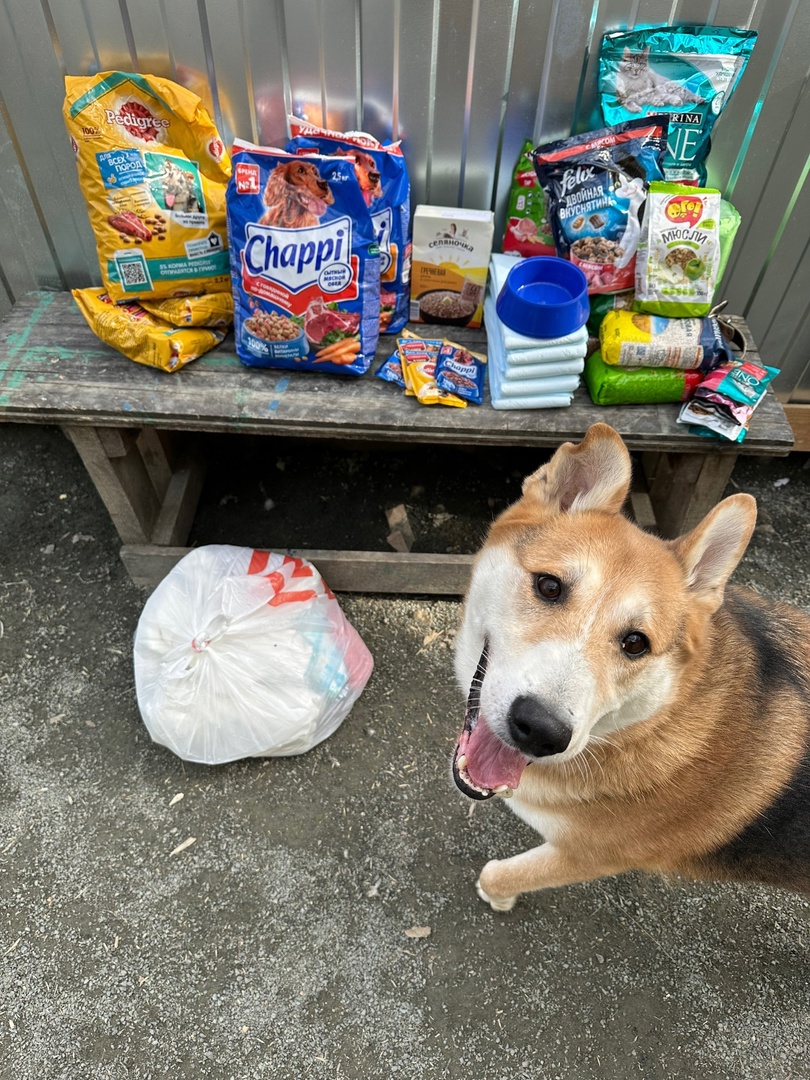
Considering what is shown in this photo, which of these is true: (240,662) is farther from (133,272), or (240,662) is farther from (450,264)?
(450,264)

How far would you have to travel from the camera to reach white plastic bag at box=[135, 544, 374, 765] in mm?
2344

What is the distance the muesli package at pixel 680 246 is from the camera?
2344 millimetres

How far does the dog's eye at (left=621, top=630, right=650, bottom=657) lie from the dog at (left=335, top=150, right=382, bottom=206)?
169 cm

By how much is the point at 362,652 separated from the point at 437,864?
794mm

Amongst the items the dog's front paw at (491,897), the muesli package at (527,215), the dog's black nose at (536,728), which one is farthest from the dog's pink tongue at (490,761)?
the muesli package at (527,215)

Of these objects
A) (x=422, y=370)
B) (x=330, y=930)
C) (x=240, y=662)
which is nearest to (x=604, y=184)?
(x=422, y=370)

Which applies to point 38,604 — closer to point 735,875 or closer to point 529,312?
point 529,312

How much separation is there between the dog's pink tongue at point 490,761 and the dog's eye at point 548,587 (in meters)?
0.41

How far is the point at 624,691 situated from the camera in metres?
1.53

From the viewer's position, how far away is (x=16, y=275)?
9.71 ft

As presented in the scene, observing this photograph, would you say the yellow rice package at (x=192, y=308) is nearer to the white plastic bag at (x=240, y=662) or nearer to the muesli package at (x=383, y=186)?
the muesli package at (x=383, y=186)

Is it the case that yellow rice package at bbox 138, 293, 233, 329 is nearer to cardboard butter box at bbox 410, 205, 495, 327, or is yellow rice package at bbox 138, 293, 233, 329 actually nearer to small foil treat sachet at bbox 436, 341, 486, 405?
cardboard butter box at bbox 410, 205, 495, 327

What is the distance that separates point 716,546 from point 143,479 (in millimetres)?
2236

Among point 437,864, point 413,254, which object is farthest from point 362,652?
point 413,254
